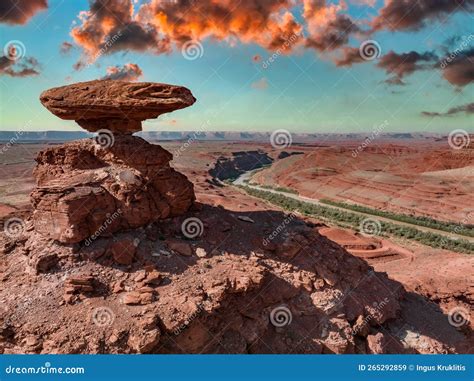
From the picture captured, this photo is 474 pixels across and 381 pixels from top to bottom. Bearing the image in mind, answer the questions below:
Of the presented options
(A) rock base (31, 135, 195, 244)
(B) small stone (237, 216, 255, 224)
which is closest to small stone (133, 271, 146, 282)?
(A) rock base (31, 135, 195, 244)

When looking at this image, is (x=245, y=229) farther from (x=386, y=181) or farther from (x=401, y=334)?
(x=386, y=181)

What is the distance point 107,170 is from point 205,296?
663 centimetres

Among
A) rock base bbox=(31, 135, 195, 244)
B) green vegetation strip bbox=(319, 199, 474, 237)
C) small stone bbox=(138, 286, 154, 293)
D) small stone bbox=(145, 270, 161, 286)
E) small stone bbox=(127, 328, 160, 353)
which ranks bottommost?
small stone bbox=(127, 328, 160, 353)

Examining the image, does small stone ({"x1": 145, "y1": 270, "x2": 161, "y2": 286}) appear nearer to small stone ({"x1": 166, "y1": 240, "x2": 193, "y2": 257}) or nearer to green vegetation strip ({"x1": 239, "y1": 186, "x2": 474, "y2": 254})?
small stone ({"x1": 166, "y1": 240, "x2": 193, "y2": 257})

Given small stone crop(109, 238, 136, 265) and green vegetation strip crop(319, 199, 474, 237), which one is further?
green vegetation strip crop(319, 199, 474, 237)

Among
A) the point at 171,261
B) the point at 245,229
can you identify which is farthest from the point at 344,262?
the point at 171,261

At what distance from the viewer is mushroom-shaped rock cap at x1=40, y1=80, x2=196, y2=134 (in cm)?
1388

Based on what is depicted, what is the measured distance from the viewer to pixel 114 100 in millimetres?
13922

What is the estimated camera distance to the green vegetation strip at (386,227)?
3350 centimetres

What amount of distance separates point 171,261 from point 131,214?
257 centimetres

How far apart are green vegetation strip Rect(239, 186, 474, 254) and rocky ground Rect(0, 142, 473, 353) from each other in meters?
18.7

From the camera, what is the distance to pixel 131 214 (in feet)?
46.9

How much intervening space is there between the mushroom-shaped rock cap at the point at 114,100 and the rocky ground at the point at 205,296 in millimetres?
4706

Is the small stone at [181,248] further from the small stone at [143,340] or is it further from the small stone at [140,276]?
the small stone at [143,340]
